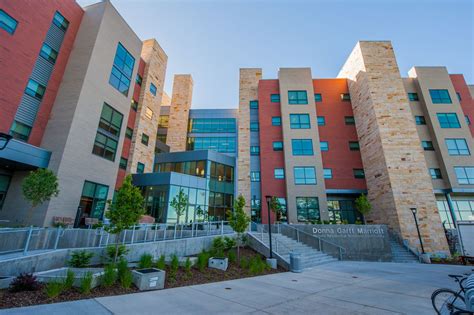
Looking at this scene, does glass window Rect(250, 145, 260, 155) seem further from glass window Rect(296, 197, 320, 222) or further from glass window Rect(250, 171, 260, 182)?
glass window Rect(296, 197, 320, 222)

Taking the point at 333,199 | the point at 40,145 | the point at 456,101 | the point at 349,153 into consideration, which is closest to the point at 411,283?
the point at 333,199

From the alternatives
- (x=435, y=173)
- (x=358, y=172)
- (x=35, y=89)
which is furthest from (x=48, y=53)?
(x=435, y=173)

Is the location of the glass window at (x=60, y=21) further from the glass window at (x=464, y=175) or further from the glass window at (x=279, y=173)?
the glass window at (x=464, y=175)

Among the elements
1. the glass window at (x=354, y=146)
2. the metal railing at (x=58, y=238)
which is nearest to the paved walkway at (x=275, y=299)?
the metal railing at (x=58, y=238)

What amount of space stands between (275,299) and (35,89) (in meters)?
22.2

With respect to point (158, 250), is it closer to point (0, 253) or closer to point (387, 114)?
point (0, 253)

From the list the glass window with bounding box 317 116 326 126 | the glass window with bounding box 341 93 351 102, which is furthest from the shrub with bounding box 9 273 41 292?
the glass window with bounding box 341 93 351 102

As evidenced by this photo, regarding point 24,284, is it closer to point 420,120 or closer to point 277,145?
point 277,145

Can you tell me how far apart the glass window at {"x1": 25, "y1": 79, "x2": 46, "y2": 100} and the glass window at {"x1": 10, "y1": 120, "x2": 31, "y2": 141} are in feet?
8.55

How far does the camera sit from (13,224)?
44.9ft

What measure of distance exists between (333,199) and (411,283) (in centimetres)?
1780

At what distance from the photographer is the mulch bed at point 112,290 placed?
510cm

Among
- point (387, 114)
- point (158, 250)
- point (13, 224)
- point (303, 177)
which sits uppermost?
point (387, 114)

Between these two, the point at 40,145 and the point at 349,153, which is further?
the point at 349,153
